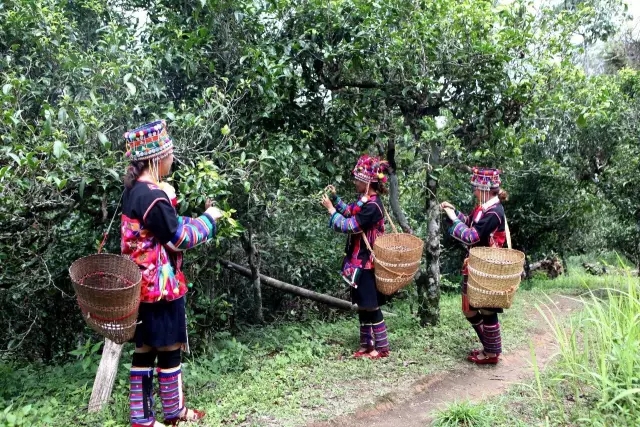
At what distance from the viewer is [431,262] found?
220 inches

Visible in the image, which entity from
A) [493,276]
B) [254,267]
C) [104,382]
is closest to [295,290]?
[254,267]

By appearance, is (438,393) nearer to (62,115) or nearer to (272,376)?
(272,376)

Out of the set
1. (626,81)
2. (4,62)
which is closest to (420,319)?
(4,62)

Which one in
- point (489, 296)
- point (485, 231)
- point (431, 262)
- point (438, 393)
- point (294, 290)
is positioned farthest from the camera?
point (294, 290)

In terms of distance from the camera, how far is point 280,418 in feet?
11.3

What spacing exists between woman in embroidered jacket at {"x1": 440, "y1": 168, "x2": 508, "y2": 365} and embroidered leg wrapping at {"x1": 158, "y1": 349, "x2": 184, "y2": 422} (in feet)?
8.36

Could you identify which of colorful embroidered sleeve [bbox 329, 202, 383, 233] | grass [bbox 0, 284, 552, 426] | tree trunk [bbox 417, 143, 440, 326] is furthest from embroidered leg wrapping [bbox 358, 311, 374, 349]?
tree trunk [bbox 417, 143, 440, 326]

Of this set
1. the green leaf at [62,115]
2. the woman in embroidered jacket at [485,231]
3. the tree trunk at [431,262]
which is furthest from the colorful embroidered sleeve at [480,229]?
the green leaf at [62,115]

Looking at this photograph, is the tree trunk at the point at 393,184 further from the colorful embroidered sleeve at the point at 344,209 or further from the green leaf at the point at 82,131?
the green leaf at the point at 82,131

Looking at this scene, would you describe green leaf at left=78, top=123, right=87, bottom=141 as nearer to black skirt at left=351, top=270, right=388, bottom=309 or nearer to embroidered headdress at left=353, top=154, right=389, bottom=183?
embroidered headdress at left=353, top=154, right=389, bottom=183

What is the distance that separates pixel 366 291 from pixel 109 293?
251cm

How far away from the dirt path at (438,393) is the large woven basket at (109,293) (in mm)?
1390

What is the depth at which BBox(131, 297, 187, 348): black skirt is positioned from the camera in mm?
3213

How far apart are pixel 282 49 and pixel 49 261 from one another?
107 inches
